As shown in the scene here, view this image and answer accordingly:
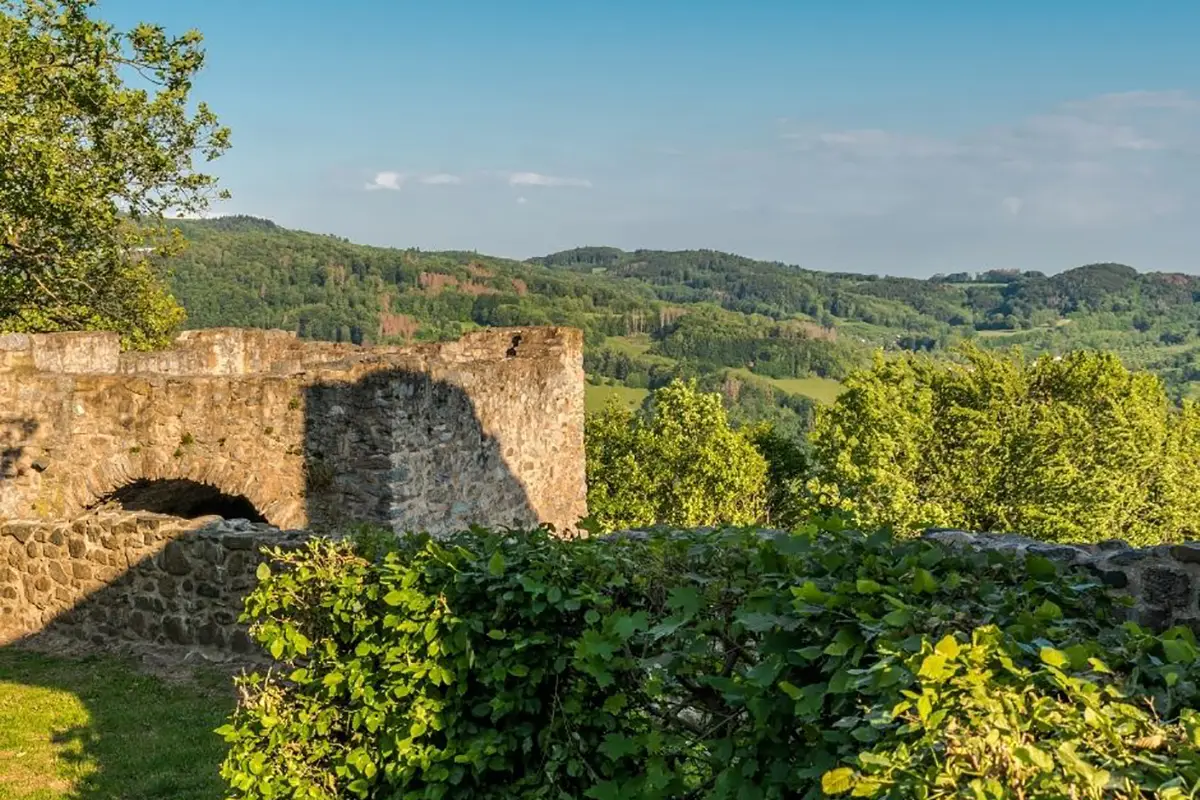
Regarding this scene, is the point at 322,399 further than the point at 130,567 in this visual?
Yes

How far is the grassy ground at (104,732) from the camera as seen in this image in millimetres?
6332

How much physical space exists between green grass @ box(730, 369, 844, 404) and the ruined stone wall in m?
82.4

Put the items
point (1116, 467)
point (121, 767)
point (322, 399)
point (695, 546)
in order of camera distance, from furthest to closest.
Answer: point (1116, 467)
point (322, 399)
point (121, 767)
point (695, 546)

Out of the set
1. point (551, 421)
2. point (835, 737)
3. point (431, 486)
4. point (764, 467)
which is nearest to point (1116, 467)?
point (764, 467)

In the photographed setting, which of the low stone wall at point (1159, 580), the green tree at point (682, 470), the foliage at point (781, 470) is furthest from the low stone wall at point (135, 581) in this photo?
the foliage at point (781, 470)

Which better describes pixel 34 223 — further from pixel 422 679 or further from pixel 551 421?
pixel 422 679

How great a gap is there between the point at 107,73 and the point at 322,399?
16.5 metres

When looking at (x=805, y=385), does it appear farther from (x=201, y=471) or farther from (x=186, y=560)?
(x=186, y=560)

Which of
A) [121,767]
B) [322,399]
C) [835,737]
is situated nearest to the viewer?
[835,737]

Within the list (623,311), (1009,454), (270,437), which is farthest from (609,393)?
(270,437)

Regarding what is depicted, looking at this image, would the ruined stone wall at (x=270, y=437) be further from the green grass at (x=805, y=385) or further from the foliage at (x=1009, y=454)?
the green grass at (x=805, y=385)

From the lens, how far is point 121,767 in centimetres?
664

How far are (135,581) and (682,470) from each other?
25.2 meters

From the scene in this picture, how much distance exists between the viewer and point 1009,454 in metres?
29.4
